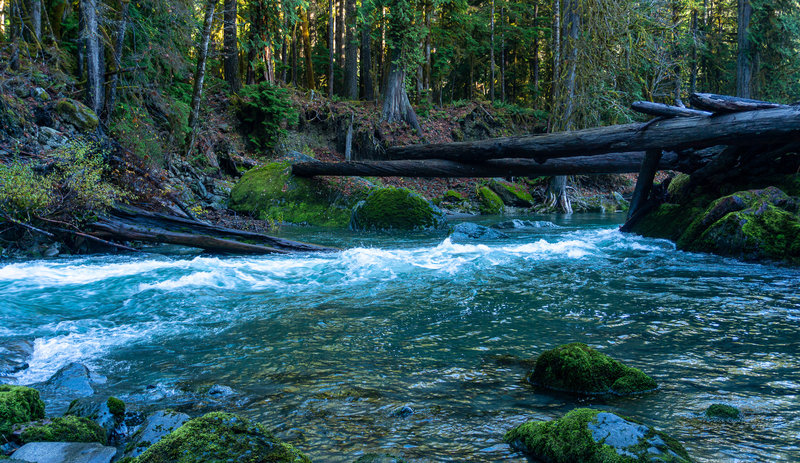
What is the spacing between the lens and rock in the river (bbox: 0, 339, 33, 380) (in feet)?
11.5

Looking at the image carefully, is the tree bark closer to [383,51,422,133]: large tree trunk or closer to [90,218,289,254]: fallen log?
[383,51,422,133]: large tree trunk

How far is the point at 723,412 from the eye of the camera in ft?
8.18

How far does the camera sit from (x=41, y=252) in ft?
27.0

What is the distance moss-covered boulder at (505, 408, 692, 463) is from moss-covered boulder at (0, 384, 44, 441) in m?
2.47

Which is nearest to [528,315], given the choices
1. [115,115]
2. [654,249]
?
[654,249]

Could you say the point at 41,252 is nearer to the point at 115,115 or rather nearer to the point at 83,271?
the point at 83,271

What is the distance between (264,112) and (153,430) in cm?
2088

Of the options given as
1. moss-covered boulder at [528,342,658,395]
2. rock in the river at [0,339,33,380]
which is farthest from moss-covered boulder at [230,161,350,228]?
moss-covered boulder at [528,342,658,395]

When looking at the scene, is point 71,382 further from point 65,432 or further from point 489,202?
point 489,202

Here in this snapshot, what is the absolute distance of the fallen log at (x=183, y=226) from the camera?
863 cm

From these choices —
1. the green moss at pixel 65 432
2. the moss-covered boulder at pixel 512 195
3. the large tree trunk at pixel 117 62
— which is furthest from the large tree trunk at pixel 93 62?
the moss-covered boulder at pixel 512 195

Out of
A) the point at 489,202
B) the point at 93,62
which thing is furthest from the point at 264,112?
the point at 489,202

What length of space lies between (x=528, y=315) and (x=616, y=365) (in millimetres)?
1714

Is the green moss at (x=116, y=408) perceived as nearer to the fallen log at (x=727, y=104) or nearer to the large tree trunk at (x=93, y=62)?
the fallen log at (x=727, y=104)
